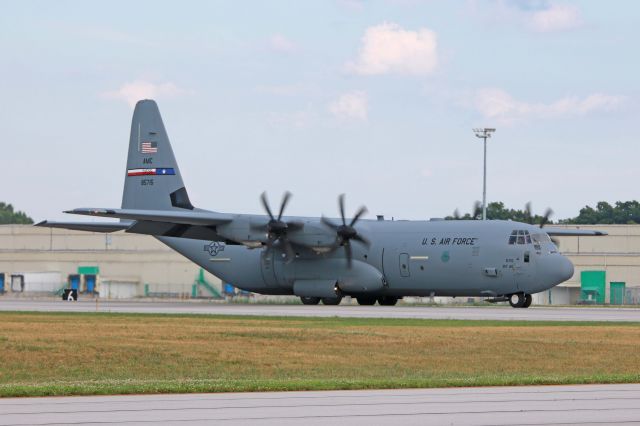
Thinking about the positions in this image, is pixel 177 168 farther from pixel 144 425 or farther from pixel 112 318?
pixel 144 425

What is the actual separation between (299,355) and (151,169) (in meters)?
33.8

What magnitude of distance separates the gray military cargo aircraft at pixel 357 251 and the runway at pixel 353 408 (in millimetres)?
32029

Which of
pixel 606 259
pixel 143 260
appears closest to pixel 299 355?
pixel 143 260

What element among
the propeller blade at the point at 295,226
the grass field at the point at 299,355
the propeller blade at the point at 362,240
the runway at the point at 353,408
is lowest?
the grass field at the point at 299,355

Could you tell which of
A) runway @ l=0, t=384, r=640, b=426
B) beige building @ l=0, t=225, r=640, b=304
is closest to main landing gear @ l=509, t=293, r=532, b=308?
beige building @ l=0, t=225, r=640, b=304

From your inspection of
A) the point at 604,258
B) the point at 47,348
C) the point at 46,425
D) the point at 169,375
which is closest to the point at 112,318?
the point at 47,348

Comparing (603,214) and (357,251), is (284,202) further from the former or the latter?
(603,214)

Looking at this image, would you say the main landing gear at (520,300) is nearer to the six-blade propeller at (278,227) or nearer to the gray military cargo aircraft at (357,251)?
the gray military cargo aircraft at (357,251)

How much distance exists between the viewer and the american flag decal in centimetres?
5997

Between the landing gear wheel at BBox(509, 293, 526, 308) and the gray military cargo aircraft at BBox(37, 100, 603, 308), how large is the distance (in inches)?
1.8

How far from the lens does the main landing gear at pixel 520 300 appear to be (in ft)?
170

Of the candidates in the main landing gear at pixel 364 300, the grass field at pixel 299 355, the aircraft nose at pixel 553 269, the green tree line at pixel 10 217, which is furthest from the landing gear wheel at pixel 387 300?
the green tree line at pixel 10 217

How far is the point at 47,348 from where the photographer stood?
27688 mm

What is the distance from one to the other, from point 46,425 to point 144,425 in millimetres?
1216
